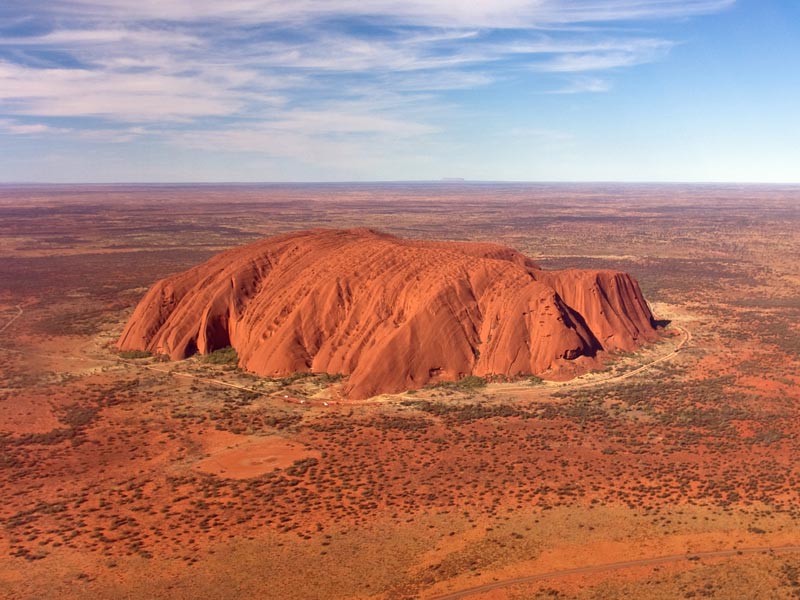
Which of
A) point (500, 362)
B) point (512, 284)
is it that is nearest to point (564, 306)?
point (512, 284)

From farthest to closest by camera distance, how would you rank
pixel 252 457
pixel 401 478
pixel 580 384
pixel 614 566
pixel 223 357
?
pixel 223 357 → pixel 580 384 → pixel 252 457 → pixel 401 478 → pixel 614 566

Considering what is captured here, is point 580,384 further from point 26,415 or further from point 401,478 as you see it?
point 26,415

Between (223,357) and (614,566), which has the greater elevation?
(223,357)

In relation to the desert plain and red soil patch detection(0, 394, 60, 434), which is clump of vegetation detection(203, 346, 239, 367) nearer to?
the desert plain

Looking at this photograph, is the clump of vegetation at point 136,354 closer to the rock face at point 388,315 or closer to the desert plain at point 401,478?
the desert plain at point 401,478

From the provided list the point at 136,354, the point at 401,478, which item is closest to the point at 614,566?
the point at 401,478

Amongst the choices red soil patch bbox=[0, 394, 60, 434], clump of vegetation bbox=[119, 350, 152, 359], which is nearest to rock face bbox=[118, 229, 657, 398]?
clump of vegetation bbox=[119, 350, 152, 359]

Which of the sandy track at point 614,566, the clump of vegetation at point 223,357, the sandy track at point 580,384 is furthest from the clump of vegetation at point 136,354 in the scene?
the sandy track at point 614,566

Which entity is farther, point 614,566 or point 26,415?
point 26,415
